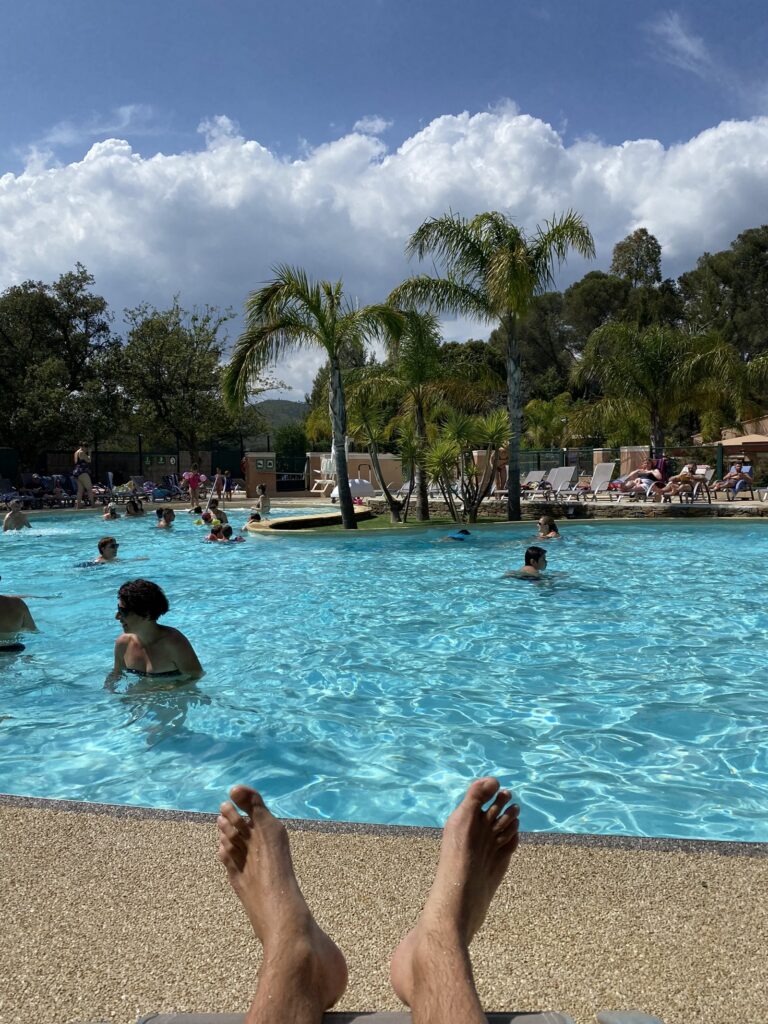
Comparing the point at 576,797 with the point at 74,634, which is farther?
the point at 74,634

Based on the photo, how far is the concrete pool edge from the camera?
250cm

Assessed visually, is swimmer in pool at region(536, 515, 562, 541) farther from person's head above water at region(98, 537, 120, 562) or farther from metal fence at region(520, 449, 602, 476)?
metal fence at region(520, 449, 602, 476)

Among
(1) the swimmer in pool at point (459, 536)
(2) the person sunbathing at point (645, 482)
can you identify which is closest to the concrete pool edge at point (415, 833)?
(1) the swimmer in pool at point (459, 536)

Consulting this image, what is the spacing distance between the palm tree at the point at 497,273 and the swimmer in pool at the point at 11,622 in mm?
11447

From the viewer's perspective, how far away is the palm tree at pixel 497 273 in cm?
1559

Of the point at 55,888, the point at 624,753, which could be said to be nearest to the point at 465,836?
the point at 55,888

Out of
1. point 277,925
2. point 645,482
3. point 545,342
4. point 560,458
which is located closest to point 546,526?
point 645,482

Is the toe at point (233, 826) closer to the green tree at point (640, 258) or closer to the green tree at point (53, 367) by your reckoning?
the green tree at point (53, 367)

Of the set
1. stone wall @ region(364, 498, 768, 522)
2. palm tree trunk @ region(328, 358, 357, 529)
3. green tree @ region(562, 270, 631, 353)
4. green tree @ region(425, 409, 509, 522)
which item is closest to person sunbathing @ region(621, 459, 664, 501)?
stone wall @ region(364, 498, 768, 522)

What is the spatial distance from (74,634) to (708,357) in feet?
67.3

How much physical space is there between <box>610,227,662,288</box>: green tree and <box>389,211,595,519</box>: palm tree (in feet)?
98.9

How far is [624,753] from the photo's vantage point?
14.2 ft

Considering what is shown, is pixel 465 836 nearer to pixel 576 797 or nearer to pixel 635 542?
pixel 576 797

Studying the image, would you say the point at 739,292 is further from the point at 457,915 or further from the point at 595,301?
the point at 457,915
